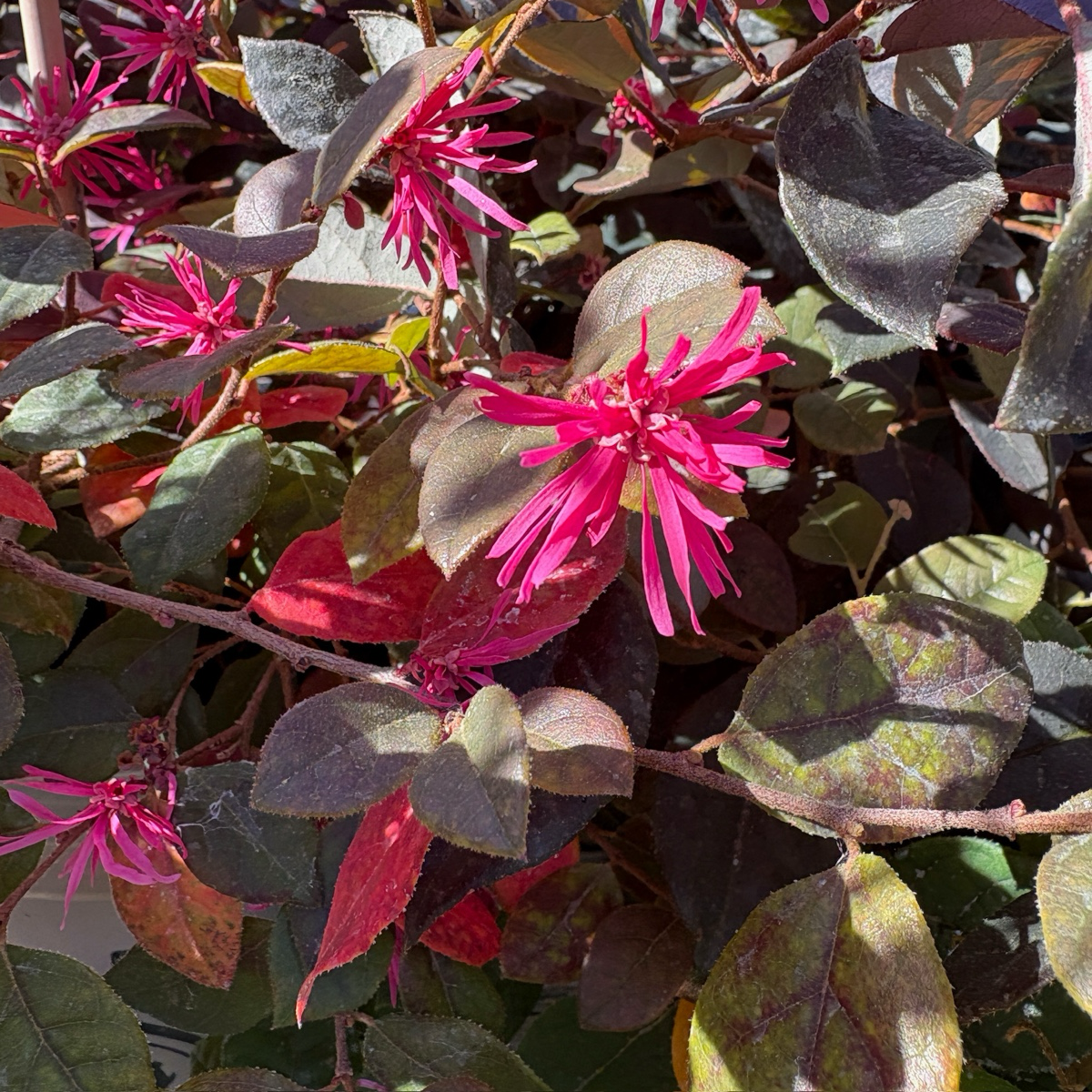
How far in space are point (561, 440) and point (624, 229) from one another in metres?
0.40

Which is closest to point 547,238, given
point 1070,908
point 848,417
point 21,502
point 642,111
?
point 642,111

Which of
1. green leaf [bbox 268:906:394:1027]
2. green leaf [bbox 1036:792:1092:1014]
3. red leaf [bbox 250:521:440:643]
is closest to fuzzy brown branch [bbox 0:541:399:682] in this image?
red leaf [bbox 250:521:440:643]

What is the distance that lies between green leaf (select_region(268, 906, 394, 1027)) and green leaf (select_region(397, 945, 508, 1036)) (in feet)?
0.15

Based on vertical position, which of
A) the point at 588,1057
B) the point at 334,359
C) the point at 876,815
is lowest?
the point at 588,1057

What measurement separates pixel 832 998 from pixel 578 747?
114mm

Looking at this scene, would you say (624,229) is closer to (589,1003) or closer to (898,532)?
(898,532)

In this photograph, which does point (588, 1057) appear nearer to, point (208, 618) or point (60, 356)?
point (208, 618)

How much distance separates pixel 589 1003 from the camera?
44cm

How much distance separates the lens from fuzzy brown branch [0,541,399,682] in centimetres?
37

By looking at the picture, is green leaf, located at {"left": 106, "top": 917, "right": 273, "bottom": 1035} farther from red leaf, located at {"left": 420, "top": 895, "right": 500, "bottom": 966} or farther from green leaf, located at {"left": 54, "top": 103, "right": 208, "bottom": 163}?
green leaf, located at {"left": 54, "top": 103, "right": 208, "bottom": 163}

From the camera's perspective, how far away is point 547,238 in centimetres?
Answer: 53

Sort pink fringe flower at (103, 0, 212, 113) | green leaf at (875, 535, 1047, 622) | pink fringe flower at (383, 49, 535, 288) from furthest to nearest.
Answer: pink fringe flower at (103, 0, 212, 113), green leaf at (875, 535, 1047, 622), pink fringe flower at (383, 49, 535, 288)

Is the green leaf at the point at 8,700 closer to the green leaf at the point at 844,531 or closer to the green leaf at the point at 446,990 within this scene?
the green leaf at the point at 446,990

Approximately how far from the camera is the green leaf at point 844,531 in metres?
0.51
